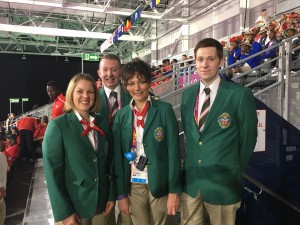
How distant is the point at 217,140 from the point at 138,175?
57cm

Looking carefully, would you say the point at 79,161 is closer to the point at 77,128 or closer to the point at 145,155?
the point at 77,128

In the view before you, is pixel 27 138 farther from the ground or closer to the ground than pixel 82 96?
closer to the ground

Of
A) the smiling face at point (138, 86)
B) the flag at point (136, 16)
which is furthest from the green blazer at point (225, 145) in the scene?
the flag at point (136, 16)

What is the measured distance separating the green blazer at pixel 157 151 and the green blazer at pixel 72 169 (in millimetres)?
133

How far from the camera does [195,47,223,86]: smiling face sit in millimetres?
1724

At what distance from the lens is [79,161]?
1679mm

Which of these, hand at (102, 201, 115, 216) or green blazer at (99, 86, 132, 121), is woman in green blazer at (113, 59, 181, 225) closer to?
hand at (102, 201, 115, 216)

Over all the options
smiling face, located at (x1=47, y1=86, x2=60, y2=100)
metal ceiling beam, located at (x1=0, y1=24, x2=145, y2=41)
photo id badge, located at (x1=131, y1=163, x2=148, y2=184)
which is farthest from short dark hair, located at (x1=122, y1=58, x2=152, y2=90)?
metal ceiling beam, located at (x1=0, y1=24, x2=145, y2=41)

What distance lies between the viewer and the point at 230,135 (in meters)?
1.70

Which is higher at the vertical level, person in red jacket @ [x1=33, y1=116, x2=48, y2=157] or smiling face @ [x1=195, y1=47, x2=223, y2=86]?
smiling face @ [x1=195, y1=47, x2=223, y2=86]

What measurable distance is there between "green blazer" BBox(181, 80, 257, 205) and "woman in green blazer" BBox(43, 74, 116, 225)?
1.97 ft

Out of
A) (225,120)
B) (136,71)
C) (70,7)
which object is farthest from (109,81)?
(70,7)

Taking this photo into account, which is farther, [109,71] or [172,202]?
[109,71]

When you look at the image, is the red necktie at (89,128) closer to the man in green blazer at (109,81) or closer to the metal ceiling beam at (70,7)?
the man in green blazer at (109,81)
